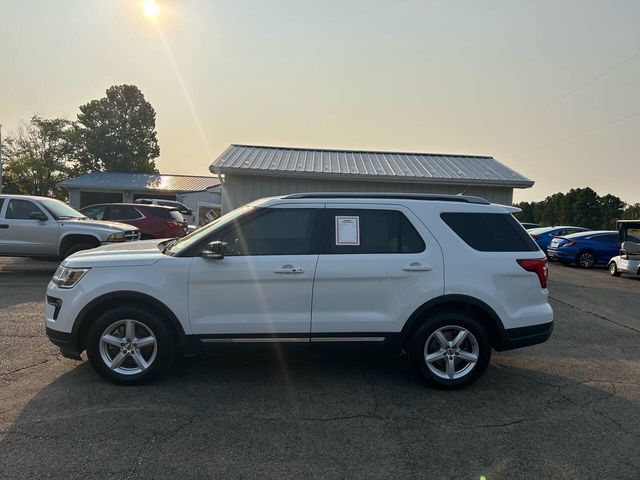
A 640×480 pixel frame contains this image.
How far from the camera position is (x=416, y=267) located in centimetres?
421

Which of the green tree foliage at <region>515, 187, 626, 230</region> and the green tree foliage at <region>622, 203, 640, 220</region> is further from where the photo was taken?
the green tree foliage at <region>515, 187, 626, 230</region>

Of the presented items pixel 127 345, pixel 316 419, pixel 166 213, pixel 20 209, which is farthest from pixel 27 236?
pixel 316 419

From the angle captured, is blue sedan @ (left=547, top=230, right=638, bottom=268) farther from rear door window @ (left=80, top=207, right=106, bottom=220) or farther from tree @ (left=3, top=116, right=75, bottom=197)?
tree @ (left=3, top=116, right=75, bottom=197)

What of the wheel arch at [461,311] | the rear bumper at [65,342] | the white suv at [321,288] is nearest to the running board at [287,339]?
the white suv at [321,288]

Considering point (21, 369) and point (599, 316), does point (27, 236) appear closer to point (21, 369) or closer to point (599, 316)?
point (21, 369)

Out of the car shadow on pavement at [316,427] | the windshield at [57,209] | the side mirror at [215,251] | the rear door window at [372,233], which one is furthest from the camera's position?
the windshield at [57,209]

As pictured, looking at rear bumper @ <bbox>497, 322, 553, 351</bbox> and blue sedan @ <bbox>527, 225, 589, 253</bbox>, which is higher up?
blue sedan @ <bbox>527, 225, 589, 253</bbox>

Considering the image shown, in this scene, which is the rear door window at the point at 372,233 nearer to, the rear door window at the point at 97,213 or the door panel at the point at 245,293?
the door panel at the point at 245,293

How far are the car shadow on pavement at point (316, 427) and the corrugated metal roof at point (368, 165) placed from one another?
26.0ft

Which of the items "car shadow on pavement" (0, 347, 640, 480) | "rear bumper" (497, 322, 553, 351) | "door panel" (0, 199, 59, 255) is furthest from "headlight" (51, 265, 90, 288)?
"door panel" (0, 199, 59, 255)

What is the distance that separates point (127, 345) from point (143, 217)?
1059 centimetres

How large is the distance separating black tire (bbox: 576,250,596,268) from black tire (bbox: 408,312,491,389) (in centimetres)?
1472

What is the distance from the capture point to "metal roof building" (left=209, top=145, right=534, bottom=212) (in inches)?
470

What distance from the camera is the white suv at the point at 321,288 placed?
4.09m
